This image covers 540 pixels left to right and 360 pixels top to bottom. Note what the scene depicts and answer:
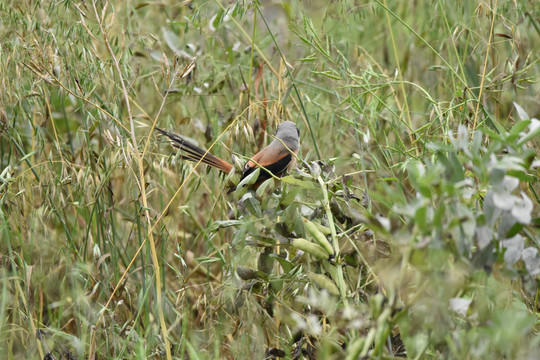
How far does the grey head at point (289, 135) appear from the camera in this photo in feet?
8.36

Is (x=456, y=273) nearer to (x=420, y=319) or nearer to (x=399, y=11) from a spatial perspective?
(x=420, y=319)

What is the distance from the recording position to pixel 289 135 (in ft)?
8.46

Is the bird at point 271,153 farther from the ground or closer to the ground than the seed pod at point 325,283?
closer to the ground

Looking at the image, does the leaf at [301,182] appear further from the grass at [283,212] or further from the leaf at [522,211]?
the leaf at [522,211]

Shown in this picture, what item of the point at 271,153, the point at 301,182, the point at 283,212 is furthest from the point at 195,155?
the point at 301,182

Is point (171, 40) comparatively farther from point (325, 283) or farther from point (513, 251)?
point (513, 251)

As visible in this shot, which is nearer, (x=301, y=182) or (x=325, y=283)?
(x=325, y=283)

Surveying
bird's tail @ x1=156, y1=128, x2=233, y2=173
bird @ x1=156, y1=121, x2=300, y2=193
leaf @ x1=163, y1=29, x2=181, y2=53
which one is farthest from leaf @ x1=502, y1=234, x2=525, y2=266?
leaf @ x1=163, y1=29, x2=181, y2=53

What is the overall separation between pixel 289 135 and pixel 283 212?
868mm

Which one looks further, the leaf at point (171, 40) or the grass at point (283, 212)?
the leaf at point (171, 40)

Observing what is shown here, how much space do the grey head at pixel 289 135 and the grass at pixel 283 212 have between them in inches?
4.1

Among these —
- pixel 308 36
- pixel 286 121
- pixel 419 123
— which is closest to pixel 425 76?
pixel 419 123

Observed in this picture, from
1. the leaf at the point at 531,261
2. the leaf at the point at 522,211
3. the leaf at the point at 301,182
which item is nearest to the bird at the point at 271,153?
the leaf at the point at 301,182

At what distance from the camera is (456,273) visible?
1.07 meters
